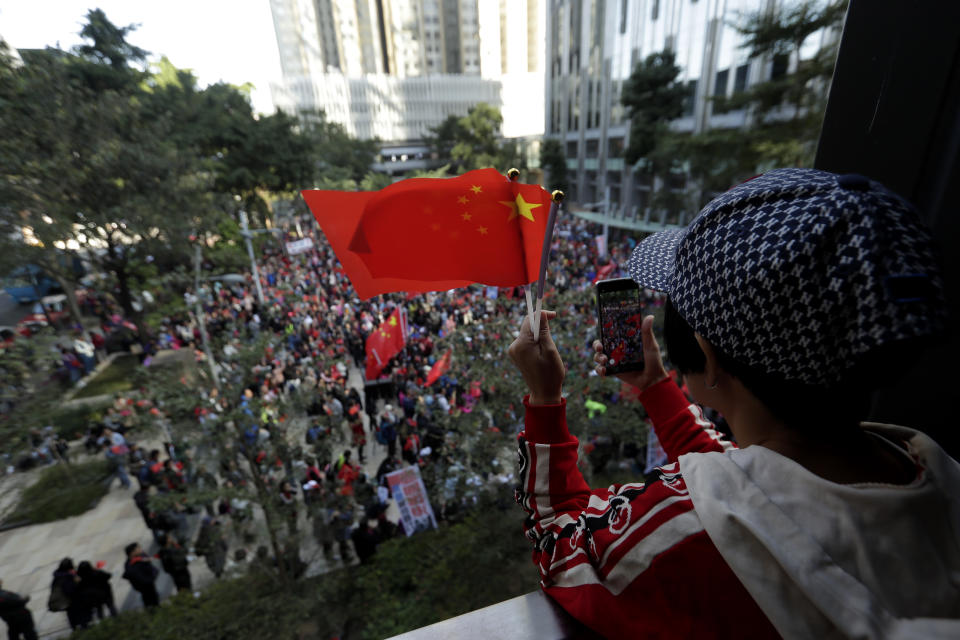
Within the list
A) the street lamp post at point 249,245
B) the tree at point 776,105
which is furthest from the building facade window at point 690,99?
the street lamp post at point 249,245

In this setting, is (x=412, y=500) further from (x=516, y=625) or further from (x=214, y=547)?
(x=516, y=625)

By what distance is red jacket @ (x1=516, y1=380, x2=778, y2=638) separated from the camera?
1.65ft

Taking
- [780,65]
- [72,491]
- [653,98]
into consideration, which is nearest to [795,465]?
[780,65]

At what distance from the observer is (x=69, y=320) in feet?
39.8

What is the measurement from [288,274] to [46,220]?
832 cm

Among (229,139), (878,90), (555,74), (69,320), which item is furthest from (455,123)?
(878,90)

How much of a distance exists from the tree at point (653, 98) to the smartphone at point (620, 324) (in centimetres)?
1268

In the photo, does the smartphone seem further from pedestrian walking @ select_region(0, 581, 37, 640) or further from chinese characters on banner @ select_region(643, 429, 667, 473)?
pedestrian walking @ select_region(0, 581, 37, 640)

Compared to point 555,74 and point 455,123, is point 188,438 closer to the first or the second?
point 555,74

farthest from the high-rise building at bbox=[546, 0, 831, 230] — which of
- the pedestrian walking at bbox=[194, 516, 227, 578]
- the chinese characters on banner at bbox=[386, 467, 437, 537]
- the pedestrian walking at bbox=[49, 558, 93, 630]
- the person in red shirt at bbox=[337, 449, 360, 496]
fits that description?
the pedestrian walking at bbox=[49, 558, 93, 630]

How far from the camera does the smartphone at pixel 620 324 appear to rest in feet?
3.58

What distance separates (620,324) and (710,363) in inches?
20.8

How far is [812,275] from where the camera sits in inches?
17.3

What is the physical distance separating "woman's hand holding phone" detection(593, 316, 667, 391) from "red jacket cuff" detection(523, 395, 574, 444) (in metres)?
0.27
